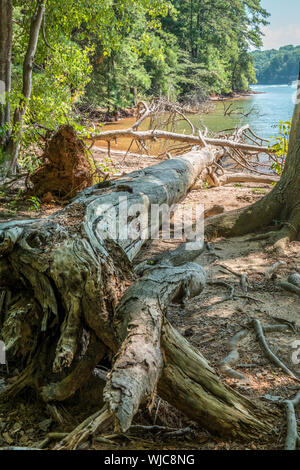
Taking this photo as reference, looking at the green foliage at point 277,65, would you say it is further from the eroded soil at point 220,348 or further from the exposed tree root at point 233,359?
the exposed tree root at point 233,359

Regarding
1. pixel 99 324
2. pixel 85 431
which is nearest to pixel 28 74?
pixel 99 324

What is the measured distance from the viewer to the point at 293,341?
2.79 m

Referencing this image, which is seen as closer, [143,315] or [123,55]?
[143,315]

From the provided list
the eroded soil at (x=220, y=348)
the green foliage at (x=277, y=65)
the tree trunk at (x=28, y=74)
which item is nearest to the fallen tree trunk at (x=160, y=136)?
the tree trunk at (x=28, y=74)

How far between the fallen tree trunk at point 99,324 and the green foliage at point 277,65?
85.9 m

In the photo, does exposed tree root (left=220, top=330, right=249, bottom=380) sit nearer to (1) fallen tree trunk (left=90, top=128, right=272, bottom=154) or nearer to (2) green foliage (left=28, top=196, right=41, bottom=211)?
(2) green foliage (left=28, top=196, right=41, bottom=211)

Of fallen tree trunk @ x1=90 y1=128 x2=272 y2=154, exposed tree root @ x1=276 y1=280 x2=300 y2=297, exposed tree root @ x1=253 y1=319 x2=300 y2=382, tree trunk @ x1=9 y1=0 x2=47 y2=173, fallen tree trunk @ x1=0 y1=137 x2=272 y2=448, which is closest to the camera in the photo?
fallen tree trunk @ x1=0 y1=137 x2=272 y2=448

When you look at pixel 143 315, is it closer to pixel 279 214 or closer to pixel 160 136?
pixel 279 214

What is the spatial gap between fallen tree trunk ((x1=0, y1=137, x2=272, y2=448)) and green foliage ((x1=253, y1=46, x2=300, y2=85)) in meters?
85.9

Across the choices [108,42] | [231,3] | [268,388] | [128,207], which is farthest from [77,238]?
[231,3]
